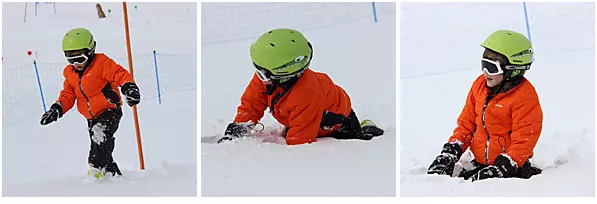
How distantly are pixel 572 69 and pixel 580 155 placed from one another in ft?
3.27

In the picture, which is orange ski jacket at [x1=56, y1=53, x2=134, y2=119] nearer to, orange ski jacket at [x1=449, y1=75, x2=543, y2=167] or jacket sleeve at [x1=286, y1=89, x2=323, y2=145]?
jacket sleeve at [x1=286, y1=89, x2=323, y2=145]

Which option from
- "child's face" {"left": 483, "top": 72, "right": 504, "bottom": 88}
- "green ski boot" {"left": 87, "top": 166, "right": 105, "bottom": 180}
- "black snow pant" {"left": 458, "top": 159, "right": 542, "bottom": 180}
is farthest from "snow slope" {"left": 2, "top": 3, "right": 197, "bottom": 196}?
"child's face" {"left": 483, "top": 72, "right": 504, "bottom": 88}

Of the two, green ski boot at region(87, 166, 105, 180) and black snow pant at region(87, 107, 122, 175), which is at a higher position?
black snow pant at region(87, 107, 122, 175)

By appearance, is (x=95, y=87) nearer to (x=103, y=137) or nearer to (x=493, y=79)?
(x=103, y=137)

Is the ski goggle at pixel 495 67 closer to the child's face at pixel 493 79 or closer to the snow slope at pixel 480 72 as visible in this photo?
→ the child's face at pixel 493 79

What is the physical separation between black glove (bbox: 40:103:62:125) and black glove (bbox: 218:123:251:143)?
1.94 feet

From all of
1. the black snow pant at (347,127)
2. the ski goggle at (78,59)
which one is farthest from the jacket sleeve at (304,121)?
the ski goggle at (78,59)

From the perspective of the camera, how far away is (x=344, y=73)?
3564 millimetres

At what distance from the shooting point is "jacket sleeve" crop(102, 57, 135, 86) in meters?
2.81

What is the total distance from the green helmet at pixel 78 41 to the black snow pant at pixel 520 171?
137 centimetres

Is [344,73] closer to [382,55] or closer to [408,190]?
[382,55]

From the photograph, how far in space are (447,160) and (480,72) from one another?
3.59 feet

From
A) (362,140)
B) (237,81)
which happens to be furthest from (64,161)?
(362,140)

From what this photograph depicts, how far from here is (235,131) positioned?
9.61ft
